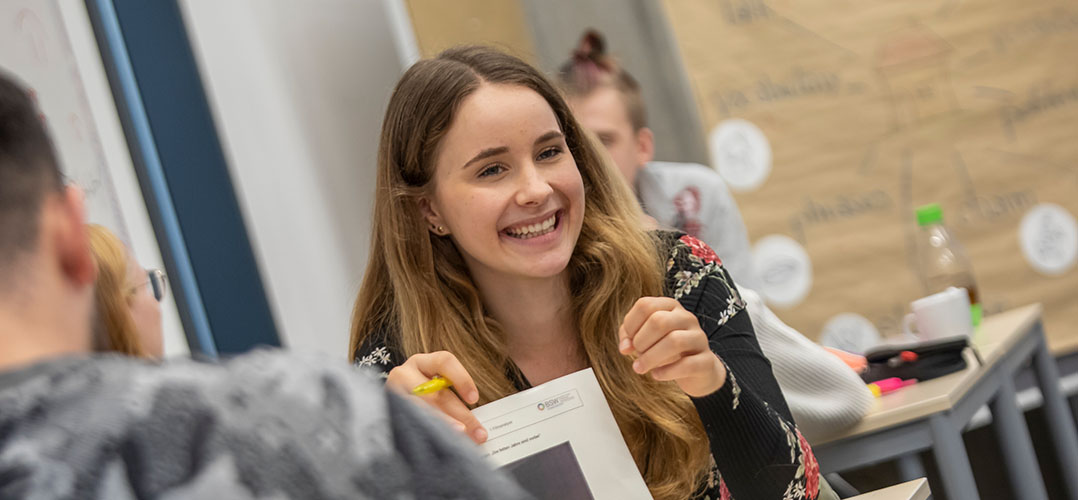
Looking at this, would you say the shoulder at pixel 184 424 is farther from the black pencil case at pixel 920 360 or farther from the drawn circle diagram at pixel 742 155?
the drawn circle diagram at pixel 742 155

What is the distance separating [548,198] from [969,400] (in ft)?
3.10

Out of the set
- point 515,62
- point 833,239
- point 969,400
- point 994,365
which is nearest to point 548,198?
point 515,62

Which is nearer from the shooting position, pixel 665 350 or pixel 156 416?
pixel 156 416

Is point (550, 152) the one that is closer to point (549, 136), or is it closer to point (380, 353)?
point (549, 136)

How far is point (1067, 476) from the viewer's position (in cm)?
269

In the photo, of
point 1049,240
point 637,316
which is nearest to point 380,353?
point 637,316

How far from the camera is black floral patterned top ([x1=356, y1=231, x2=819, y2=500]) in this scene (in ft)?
4.82

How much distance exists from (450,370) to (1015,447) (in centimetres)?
148

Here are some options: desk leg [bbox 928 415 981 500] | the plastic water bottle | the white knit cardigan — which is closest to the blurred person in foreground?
the white knit cardigan

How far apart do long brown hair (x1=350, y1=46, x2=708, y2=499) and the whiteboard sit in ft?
→ 2.73

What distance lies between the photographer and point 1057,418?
278cm

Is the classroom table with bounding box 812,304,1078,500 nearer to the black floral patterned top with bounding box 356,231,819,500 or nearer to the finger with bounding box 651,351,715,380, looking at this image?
the black floral patterned top with bounding box 356,231,819,500

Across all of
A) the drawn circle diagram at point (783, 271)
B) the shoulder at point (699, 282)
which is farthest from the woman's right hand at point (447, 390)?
the drawn circle diagram at point (783, 271)

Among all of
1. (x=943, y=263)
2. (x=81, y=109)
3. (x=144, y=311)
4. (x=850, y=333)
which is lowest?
(x=850, y=333)
